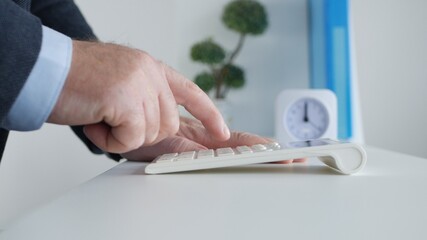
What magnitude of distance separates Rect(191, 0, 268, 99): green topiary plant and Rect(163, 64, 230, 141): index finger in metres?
1.18

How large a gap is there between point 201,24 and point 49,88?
1.53 m

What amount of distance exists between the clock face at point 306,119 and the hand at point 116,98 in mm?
941

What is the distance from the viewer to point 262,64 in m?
1.90

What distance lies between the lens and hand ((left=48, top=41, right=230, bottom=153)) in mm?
468

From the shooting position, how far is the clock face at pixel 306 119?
1440 mm

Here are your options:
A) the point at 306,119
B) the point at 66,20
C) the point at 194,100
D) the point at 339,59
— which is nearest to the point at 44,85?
the point at 194,100

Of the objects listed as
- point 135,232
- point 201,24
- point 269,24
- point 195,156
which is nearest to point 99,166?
point 201,24

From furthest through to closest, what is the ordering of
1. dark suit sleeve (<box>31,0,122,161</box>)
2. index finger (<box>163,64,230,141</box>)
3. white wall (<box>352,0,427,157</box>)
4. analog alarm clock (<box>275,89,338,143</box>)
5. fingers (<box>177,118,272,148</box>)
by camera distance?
white wall (<box>352,0,427,157</box>) < analog alarm clock (<box>275,89,338,143</box>) < dark suit sleeve (<box>31,0,122,161</box>) < fingers (<box>177,118,272,148</box>) < index finger (<box>163,64,230,141</box>)

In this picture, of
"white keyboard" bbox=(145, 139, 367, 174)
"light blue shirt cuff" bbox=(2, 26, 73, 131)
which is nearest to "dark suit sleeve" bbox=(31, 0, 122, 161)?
"white keyboard" bbox=(145, 139, 367, 174)

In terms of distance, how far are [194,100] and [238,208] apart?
22 centimetres

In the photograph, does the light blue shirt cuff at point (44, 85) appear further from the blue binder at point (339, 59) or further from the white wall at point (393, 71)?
the white wall at point (393, 71)

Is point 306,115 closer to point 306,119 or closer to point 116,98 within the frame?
point 306,119

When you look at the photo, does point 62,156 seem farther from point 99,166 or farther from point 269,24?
point 269,24

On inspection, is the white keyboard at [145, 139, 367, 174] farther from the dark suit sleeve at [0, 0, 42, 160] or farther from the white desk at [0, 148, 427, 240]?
the dark suit sleeve at [0, 0, 42, 160]
